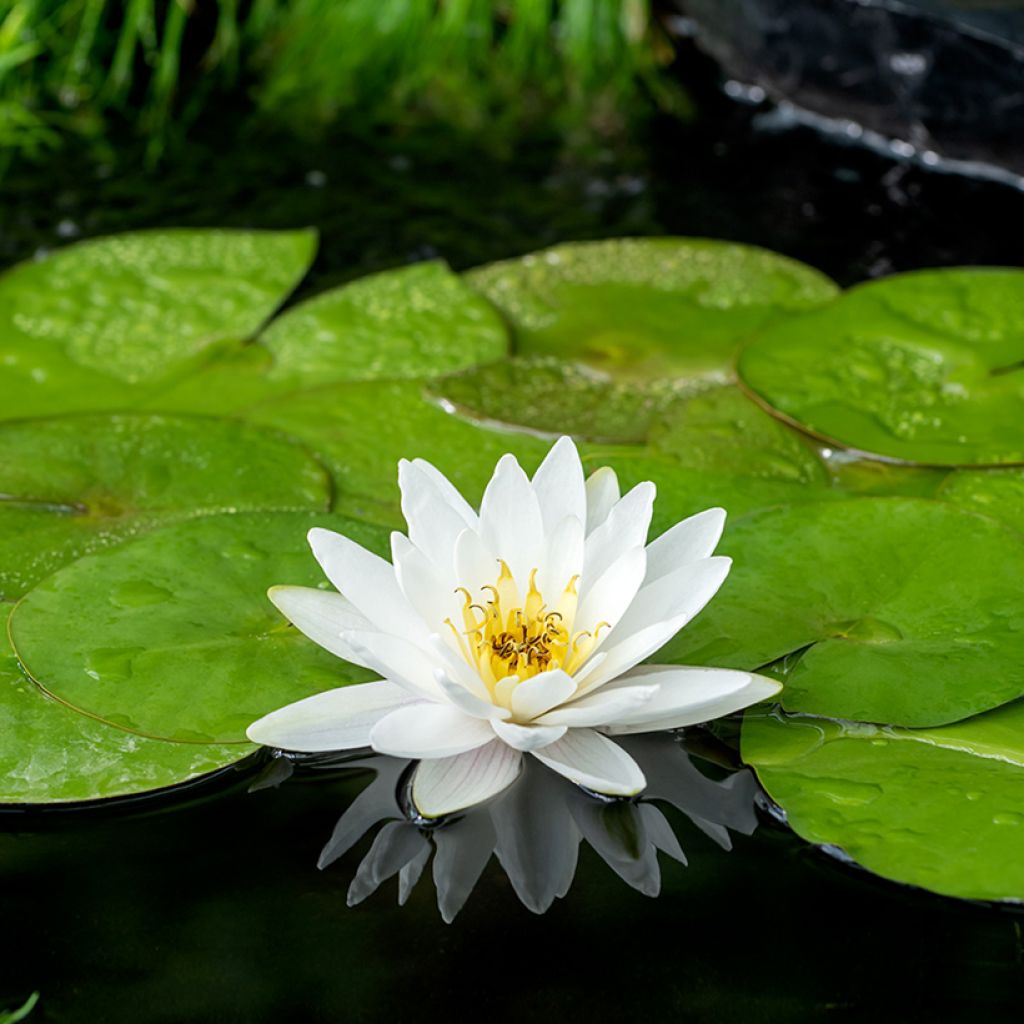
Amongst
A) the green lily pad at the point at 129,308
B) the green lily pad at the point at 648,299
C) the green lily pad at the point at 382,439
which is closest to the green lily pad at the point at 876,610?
the green lily pad at the point at 382,439

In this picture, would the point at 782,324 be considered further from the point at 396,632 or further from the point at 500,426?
the point at 396,632

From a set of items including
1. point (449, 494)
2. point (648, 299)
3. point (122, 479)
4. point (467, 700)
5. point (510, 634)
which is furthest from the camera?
point (648, 299)

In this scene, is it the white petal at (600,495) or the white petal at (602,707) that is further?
the white petal at (600,495)

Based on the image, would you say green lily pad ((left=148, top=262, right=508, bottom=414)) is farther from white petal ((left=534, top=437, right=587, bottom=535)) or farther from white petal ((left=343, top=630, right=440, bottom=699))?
white petal ((left=343, top=630, right=440, bottom=699))

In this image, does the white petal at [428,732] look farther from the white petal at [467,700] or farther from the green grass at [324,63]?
the green grass at [324,63]

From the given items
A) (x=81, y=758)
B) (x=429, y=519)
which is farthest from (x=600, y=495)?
(x=81, y=758)

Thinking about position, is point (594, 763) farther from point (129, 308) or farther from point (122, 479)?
point (129, 308)
